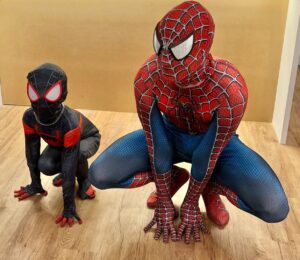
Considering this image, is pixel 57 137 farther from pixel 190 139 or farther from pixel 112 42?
pixel 112 42

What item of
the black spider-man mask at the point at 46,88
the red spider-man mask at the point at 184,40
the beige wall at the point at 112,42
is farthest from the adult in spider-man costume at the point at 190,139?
the beige wall at the point at 112,42

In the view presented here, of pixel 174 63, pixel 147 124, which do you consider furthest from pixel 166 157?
pixel 174 63

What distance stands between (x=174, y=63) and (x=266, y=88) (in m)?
1.54

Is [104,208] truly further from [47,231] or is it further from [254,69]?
[254,69]

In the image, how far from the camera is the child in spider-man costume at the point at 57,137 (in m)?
1.51

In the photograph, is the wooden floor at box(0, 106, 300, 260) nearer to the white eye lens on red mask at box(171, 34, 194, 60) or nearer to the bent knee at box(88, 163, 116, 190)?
the bent knee at box(88, 163, 116, 190)

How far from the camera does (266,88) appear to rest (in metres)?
2.59

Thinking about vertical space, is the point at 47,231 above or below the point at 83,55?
below

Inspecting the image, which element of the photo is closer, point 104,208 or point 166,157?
point 166,157

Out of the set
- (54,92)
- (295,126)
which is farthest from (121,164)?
(295,126)

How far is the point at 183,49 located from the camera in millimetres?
1166

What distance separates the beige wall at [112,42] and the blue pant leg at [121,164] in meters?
1.10

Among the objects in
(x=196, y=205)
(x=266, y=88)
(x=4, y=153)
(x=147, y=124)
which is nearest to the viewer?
(x=147, y=124)

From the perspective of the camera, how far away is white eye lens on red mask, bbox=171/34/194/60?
1159 mm
